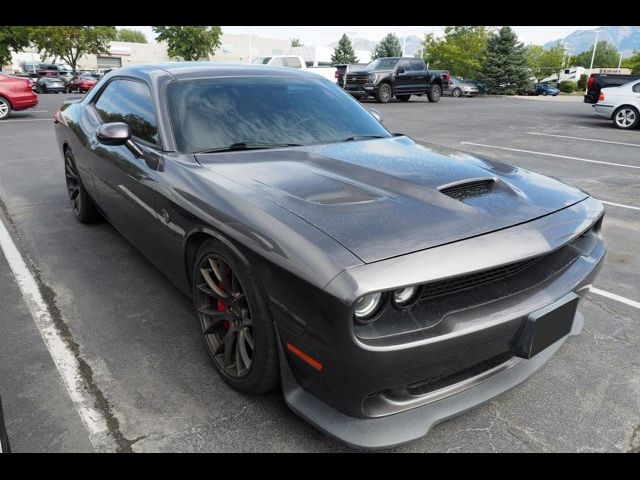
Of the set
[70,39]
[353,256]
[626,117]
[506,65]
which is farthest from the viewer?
[70,39]

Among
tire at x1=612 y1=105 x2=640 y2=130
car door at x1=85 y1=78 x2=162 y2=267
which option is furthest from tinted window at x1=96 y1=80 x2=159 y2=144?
tire at x1=612 y1=105 x2=640 y2=130

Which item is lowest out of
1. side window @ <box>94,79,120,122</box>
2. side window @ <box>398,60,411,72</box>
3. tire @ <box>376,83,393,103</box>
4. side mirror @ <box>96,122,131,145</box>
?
tire @ <box>376,83,393,103</box>

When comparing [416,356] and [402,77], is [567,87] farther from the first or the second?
[416,356]

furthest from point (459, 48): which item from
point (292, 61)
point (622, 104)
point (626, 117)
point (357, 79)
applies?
point (626, 117)

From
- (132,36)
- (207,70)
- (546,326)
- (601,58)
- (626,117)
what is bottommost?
(626,117)

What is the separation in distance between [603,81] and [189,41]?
4062cm

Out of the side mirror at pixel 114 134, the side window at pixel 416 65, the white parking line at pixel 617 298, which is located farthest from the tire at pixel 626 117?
the side mirror at pixel 114 134

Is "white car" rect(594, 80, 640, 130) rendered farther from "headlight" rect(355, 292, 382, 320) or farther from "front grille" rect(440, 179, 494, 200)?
"headlight" rect(355, 292, 382, 320)

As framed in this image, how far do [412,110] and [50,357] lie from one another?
54.9ft

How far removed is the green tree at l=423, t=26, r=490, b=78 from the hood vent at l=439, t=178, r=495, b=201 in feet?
156

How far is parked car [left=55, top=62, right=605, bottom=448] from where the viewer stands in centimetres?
176

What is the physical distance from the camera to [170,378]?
2.53m

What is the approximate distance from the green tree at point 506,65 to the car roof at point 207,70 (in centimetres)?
3713
